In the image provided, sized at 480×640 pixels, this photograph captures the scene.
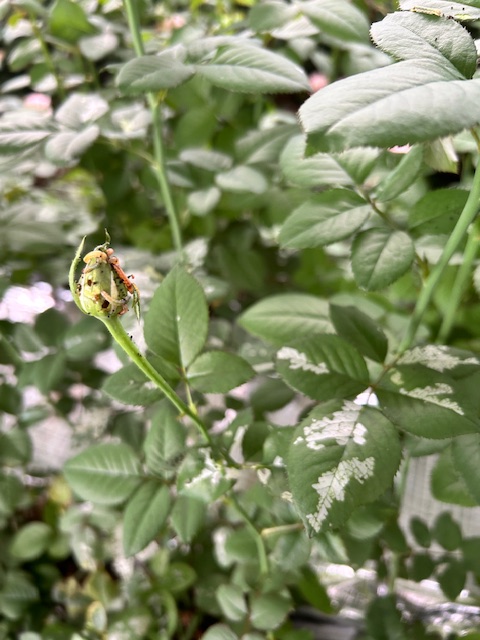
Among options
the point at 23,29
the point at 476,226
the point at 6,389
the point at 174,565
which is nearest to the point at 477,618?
the point at 174,565

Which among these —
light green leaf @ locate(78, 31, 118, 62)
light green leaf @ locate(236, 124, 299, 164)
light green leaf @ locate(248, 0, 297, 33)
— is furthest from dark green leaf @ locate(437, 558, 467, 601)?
light green leaf @ locate(78, 31, 118, 62)

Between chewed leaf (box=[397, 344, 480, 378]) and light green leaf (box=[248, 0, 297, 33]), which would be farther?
light green leaf (box=[248, 0, 297, 33])

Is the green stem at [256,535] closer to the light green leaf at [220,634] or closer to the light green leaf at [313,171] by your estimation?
the light green leaf at [220,634]

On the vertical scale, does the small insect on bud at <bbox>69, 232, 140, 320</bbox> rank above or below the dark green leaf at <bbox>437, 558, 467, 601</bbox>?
above

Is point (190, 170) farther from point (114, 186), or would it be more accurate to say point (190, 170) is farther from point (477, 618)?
point (477, 618)

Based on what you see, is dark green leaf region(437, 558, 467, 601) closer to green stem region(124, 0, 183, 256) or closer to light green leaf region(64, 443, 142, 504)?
light green leaf region(64, 443, 142, 504)

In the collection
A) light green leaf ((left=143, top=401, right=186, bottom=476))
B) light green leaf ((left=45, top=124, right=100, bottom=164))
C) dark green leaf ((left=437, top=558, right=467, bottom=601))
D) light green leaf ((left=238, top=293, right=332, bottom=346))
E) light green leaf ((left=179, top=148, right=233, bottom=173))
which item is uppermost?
light green leaf ((left=45, top=124, right=100, bottom=164))

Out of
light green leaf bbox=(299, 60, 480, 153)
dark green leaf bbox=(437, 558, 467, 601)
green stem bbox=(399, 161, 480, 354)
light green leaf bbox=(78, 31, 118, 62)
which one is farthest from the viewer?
light green leaf bbox=(78, 31, 118, 62)
